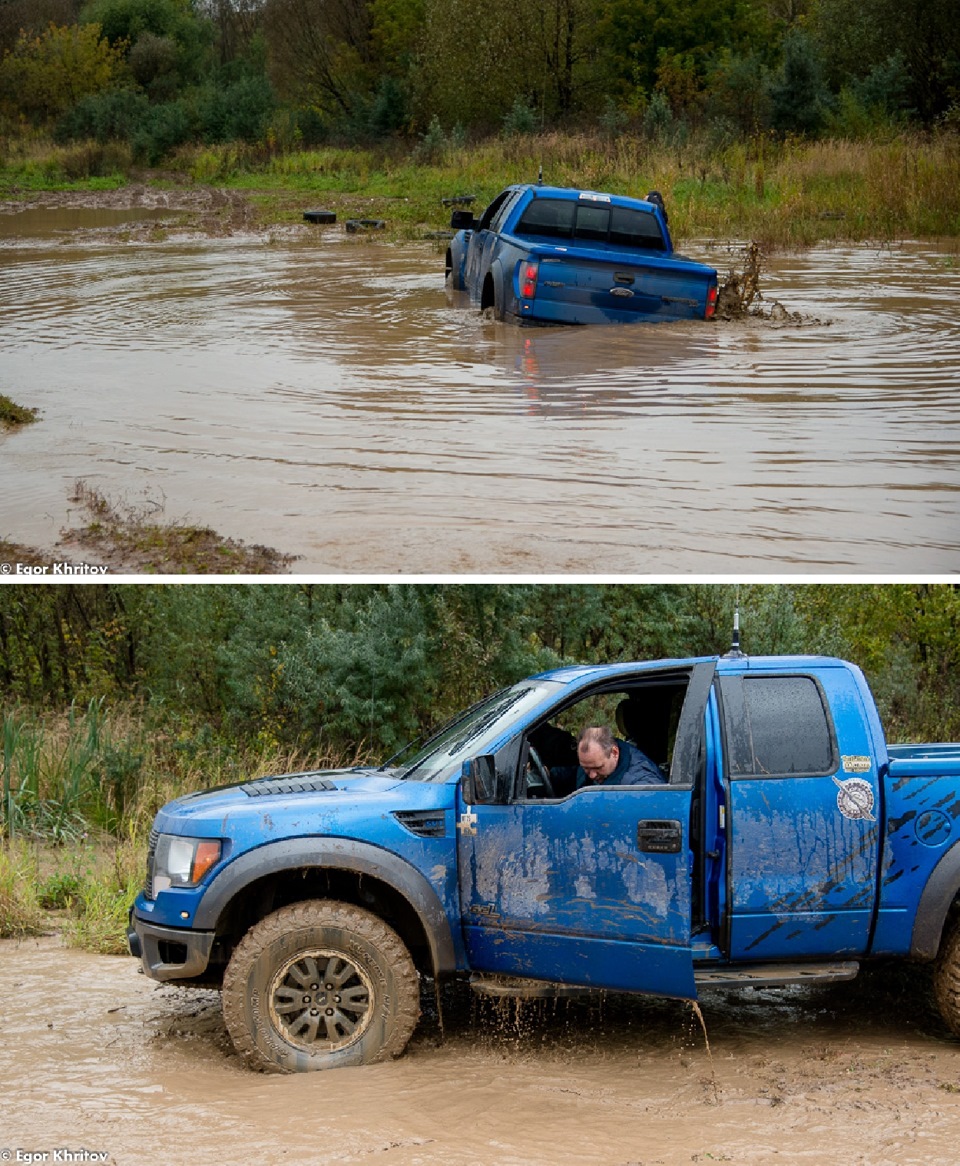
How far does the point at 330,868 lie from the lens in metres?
5.80

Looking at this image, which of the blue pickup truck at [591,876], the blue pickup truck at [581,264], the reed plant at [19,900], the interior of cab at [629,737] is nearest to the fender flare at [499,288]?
the blue pickup truck at [581,264]

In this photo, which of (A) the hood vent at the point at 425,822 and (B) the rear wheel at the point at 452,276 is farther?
A: (B) the rear wheel at the point at 452,276

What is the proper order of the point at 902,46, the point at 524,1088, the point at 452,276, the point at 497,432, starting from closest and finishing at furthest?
the point at 524,1088, the point at 497,432, the point at 452,276, the point at 902,46

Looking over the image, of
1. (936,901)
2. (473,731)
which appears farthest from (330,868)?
(936,901)

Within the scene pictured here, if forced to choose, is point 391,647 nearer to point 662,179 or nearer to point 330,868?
point 330,868

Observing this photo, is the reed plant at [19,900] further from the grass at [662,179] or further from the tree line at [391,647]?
the grass at [662,179]

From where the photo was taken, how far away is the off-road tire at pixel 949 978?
5.86 m

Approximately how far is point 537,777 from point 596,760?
2.29 ft

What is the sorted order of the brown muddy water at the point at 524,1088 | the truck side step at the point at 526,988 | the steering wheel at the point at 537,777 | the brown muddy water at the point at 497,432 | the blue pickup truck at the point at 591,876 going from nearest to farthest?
the brown muddy water at the point at 524,1088
the blue pickup truck at the point at 591,876
the truck side step at the point at 526,988
the steering wheel at the point at 537,777
the brown muddy water at the point at 497,432

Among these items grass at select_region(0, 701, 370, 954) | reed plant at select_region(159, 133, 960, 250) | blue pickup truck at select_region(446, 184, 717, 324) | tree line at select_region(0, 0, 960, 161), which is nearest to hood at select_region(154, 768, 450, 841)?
grass at select_region(0, 701, 370, 954)

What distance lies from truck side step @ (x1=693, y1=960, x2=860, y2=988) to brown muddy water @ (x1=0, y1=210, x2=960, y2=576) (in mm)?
2317

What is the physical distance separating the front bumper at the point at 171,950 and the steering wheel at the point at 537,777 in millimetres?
1634

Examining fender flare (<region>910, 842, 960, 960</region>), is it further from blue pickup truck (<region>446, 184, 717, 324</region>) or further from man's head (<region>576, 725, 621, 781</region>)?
blue pickup truck (<region>446, 184, 717, 324</region>)

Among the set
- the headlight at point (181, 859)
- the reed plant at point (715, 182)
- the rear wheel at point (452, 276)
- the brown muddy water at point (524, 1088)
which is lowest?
the brown muddy water at point (524, 1088)
